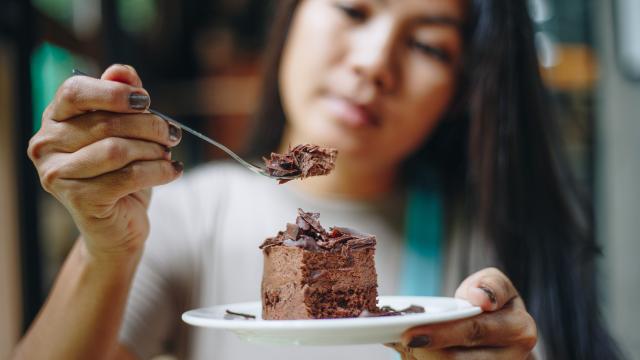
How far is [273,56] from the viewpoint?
1.61 metres

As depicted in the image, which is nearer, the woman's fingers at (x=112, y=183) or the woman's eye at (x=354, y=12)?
the woman's fingers at (x=112, y=183)

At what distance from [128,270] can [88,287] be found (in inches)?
2.7

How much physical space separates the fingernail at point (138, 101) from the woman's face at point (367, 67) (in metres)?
0.49

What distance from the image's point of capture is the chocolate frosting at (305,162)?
1.05 meters

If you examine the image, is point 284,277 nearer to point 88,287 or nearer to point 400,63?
point 88,287

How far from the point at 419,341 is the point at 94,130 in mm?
519

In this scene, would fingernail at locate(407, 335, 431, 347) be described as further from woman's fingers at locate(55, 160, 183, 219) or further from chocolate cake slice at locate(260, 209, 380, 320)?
woman's fingers at locate(55, 160, 183, 219)

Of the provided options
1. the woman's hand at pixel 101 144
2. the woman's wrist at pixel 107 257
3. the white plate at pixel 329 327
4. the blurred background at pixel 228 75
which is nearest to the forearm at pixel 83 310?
the woman's wrist at pixel 107 257

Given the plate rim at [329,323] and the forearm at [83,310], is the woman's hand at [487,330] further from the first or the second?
the forearm at [83,310]

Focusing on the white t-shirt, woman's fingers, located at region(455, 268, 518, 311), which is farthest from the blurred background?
woman's fingers, located at region(455, 268, 518, 311)

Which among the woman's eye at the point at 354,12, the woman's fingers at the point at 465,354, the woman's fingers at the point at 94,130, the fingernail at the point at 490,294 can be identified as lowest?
the woman's fingers at the point at 465,354

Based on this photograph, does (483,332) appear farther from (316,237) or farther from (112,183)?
(112,183)

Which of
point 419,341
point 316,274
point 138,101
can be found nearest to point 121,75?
point 138,101

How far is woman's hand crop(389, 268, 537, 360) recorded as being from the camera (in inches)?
34.8
